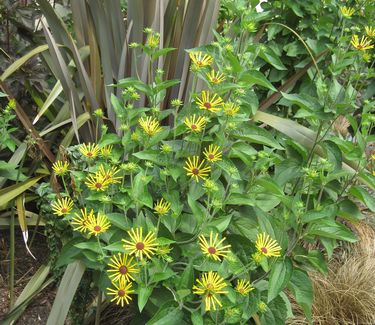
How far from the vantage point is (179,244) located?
3.98 ft

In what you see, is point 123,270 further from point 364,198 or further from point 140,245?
point 364,198

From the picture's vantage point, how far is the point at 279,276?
1134 millimetres

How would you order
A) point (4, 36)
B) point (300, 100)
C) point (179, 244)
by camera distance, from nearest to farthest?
1. point (179, 244)
2. point (300, 100)
3. point (4, 36)


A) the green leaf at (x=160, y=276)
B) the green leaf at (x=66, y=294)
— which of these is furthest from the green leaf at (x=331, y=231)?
the green leaf at (x=66, y=294)

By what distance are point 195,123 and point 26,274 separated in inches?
→ 38.7

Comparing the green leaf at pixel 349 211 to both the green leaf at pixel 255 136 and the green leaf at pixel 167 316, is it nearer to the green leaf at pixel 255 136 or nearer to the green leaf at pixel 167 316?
the green leaf at pixel 255 136

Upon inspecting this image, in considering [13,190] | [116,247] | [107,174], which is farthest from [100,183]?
[13,190]

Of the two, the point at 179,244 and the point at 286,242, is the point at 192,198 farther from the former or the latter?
the point at 286,242

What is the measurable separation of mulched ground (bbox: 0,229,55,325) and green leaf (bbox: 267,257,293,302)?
0.83 m

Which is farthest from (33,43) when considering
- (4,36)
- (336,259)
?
(336,259)

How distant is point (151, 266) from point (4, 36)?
137 centimetres

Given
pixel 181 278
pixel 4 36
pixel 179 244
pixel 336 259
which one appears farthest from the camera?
pixel 336 259

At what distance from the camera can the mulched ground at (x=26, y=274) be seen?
161 centimetres

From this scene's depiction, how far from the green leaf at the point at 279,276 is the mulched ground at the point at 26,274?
32.7 inches
